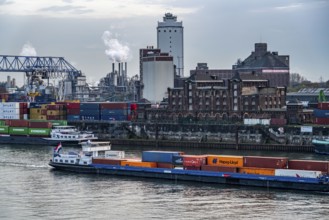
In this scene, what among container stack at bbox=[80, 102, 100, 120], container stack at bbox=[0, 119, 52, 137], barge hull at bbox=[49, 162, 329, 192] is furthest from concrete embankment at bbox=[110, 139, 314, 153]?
barge hull at bbox=[49, 162, 329, 192]

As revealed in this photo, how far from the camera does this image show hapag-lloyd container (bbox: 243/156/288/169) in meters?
47.1

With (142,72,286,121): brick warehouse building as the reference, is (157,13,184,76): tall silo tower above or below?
above

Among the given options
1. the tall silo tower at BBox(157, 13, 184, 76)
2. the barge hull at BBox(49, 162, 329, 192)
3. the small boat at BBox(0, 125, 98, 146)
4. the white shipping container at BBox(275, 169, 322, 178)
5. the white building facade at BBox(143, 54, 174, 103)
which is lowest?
the barge hull at BBox(49, 162, 329, 192)

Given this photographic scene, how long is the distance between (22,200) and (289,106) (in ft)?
137

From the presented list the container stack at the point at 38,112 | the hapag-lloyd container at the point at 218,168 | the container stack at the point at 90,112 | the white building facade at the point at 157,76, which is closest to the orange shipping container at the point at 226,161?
the hapag-lloyd container at the point at 218,168

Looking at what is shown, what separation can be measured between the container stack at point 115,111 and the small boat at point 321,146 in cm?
2850

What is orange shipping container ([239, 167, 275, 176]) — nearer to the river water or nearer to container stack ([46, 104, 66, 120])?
the river water

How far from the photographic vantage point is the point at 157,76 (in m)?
114

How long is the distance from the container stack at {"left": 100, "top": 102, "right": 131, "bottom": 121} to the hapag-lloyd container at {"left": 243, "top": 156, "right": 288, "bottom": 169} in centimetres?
4282

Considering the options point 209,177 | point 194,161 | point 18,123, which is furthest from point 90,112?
point 209,177

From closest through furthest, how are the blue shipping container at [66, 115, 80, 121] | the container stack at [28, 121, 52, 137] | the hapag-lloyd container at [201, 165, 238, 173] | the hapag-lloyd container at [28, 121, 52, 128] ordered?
the hapag-lloyd container at [201, 165, 238, 173] → the container stack at [28, 121, 52, 137] → the hapag-lloyd container at [28, 121, 52, 128] → the blue shipping container at [66, 115, 80, 121]

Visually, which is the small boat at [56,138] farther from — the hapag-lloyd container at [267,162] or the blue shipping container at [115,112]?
the hapag-lloyd container at [267,162]

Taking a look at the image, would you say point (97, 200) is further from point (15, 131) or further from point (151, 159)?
point (15, 131)

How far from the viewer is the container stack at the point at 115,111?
90062 mm
